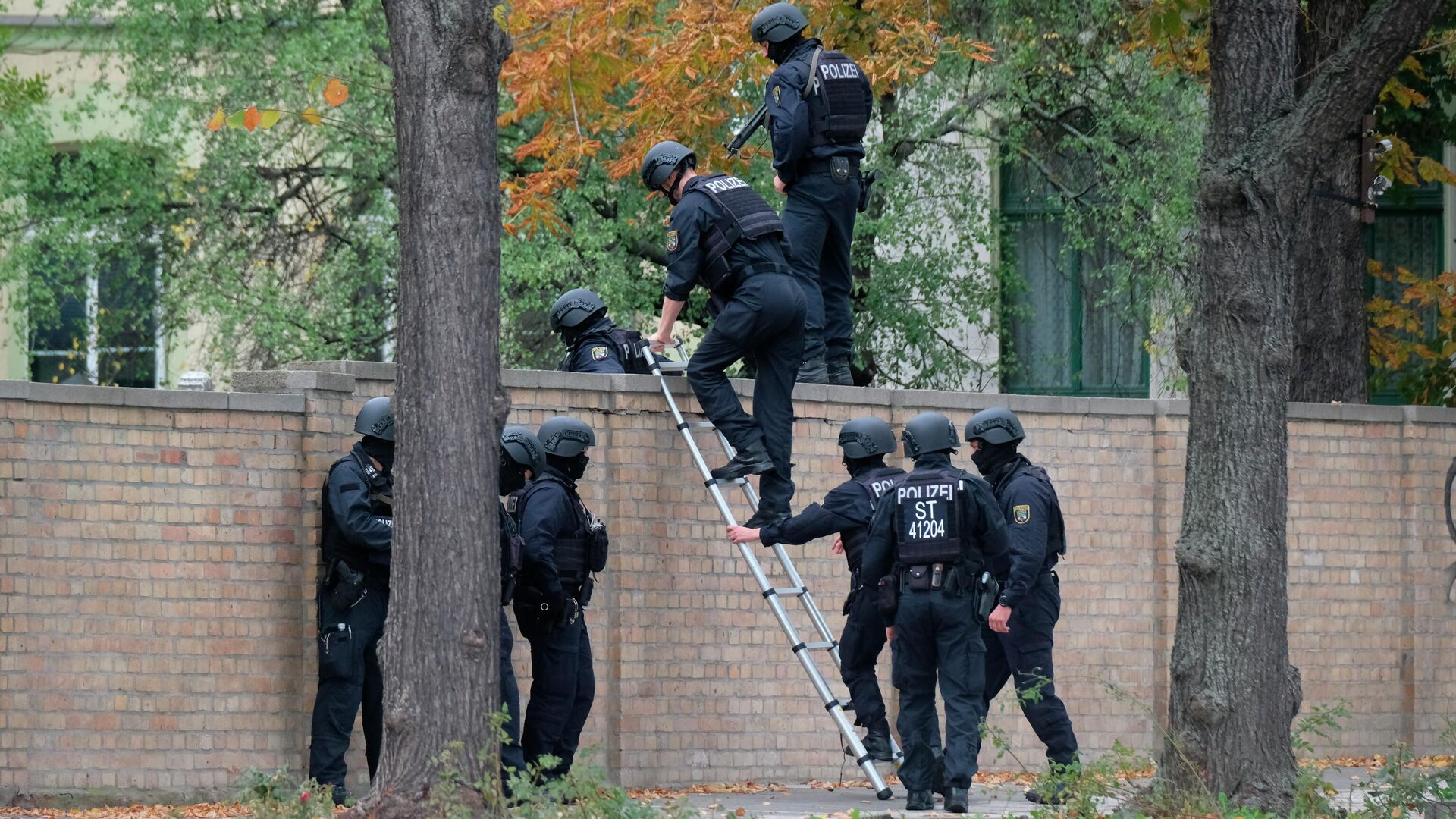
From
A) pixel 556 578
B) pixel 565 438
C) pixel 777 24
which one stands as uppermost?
pixel 777 24

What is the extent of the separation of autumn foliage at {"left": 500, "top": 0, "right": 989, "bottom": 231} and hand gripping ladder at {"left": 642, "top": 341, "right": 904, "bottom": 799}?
3980 mm

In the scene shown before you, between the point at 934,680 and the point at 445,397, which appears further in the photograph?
the point at 934,680

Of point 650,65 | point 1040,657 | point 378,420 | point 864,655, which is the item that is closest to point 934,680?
point 864,655

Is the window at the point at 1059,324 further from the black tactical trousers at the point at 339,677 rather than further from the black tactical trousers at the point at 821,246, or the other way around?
the black tactical trousers at the point at 339,677

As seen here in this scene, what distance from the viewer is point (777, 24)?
1189 cm

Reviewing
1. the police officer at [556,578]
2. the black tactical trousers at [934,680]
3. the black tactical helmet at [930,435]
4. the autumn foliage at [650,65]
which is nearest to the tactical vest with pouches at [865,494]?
the black tactical helmet at [930,435]

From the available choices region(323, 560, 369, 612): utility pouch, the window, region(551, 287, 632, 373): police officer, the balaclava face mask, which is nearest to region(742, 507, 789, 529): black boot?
region(551, 287, 632, 373): police officer

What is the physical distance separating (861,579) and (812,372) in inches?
79.2

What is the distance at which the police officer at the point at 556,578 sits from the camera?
10047mm

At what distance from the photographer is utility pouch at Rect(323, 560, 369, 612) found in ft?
32.8

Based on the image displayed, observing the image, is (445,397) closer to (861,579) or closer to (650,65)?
(861,579)

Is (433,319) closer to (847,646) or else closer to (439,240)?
(439,240)

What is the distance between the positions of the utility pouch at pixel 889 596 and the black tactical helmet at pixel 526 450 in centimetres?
185

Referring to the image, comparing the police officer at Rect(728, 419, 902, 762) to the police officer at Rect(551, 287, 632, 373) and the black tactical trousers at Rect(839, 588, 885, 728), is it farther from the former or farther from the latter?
the police officer at Rect(551, 287, 632, 373)
